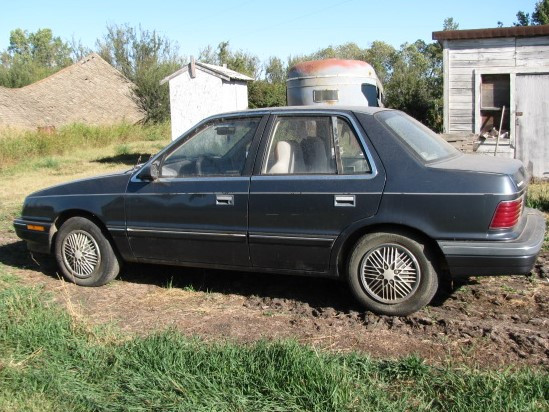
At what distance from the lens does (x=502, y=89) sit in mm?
11891

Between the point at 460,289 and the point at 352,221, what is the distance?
50.9 inches

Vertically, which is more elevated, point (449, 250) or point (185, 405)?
point (449, 250)

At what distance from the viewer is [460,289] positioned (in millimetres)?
5344

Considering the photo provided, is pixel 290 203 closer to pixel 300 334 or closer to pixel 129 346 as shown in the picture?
pixel 300 334

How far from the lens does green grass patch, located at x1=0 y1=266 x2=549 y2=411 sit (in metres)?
3.34

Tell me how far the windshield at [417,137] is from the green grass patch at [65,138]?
16753 millimetres

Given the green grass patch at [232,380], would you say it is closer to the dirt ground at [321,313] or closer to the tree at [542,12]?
the dirt ground at [321,313]

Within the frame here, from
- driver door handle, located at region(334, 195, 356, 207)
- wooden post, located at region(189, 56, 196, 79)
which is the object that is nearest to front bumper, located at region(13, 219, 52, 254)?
driver door handle, located at region(334, 195, 356, 207)

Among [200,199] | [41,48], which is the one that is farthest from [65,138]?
[41,48]

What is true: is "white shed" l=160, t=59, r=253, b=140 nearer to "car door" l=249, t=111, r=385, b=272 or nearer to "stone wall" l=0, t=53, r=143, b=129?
"car door" l=249, t=111, r=385, b=272

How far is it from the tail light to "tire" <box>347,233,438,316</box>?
0.55 meters

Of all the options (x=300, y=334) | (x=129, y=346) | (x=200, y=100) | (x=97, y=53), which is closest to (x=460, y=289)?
(x=300, y=334)

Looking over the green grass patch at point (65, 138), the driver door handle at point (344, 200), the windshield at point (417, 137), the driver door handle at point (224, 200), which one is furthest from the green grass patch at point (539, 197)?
the green grass patch at point (65, 138)

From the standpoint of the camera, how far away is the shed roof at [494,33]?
11.4 m
